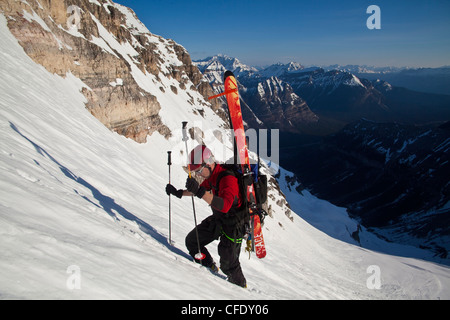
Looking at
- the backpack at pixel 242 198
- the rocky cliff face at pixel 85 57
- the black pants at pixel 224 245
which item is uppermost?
the rocky cliff face at pixel 85 57

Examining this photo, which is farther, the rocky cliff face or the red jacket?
the rocky cliff face

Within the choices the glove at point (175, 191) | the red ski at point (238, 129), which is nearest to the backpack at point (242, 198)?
the glove at point (175, 191)

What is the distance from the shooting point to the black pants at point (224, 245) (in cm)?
602

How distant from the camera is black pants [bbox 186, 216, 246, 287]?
602 centimetres

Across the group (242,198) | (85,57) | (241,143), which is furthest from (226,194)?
(85,57)

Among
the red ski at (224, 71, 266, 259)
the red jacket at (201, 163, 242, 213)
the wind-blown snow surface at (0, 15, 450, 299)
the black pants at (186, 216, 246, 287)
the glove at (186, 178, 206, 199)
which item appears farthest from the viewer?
the red ski at (224, 71, 266, 259)

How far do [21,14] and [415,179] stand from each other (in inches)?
8052

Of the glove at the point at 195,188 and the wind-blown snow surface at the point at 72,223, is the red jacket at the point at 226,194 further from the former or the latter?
the wind-blown snow surface at the point at 72,223

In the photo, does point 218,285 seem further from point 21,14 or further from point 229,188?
point 21,14

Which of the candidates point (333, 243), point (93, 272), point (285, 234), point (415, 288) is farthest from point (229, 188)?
point (333, 243)

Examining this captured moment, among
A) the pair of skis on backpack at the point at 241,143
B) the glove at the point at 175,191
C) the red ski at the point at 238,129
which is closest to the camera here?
the glove at the point at 175,191

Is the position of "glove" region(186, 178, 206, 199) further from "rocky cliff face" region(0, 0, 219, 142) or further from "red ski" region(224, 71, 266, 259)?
"rocky cliff face" region(0, 0, 219, 142)

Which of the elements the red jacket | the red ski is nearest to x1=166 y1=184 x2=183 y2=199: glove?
the red jacket

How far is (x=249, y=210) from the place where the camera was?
6.35m
